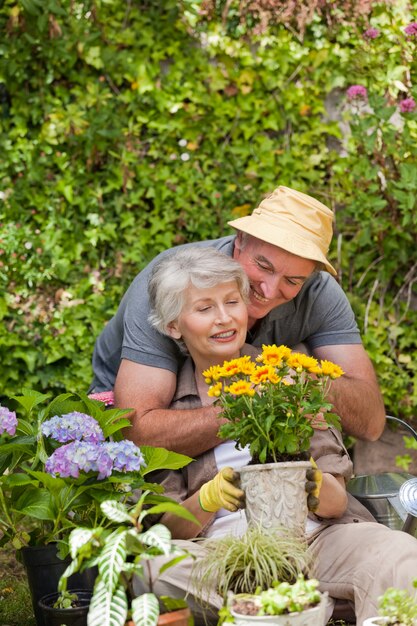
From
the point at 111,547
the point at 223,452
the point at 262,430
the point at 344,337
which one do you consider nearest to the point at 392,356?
the point at 344,337

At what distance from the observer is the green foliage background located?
4859 millimetres

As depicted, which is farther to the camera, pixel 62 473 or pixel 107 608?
pixel 62 473

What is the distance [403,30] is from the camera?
16.2 ft

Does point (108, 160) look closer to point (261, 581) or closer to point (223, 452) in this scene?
point (223, 452)

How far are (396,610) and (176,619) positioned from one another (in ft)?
1.55

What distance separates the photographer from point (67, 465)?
2492mm

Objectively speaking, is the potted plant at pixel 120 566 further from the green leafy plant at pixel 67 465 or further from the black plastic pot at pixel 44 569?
the black plastic pot at pixel 44 569

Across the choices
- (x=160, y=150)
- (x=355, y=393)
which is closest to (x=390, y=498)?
(x=355, y=393)

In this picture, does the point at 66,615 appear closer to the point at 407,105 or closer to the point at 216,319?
the point at 216,319

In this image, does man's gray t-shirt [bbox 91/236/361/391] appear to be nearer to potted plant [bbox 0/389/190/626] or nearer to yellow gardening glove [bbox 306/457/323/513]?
potted plant [bbox 0/389/190/626]

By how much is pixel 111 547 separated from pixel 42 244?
2993 mm

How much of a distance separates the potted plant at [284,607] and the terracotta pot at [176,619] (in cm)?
13

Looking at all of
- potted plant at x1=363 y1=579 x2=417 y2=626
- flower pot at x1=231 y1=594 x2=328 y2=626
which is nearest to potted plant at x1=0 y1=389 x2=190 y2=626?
flower pot at x1=231 y1=594 x2=328 y2=626

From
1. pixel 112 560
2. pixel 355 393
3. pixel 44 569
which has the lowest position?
pixel 44 569
